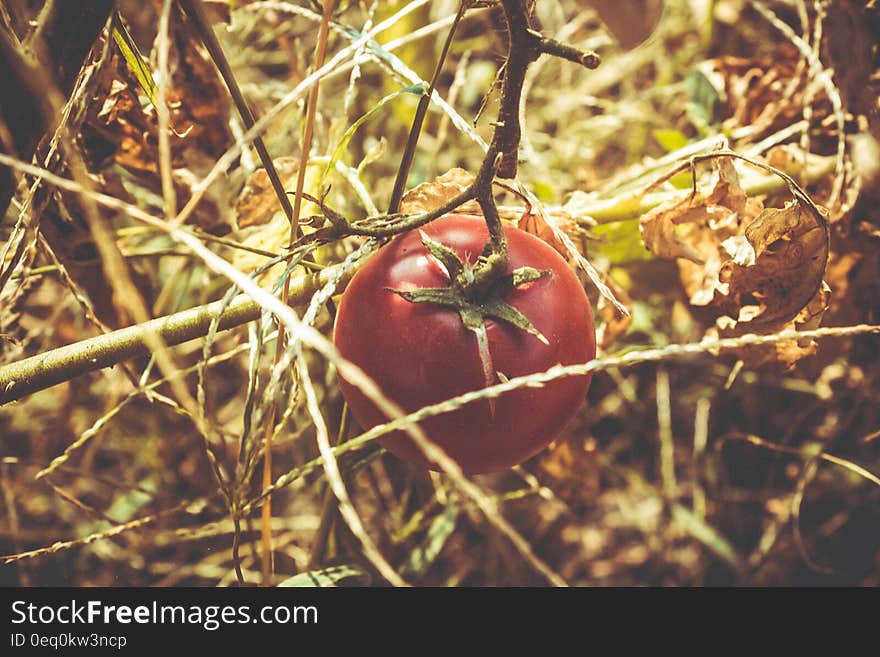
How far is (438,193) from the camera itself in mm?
690

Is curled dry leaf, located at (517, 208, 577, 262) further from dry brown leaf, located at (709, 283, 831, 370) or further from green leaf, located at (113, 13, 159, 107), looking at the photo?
green leaf, located at (113, 13, 159, 107)

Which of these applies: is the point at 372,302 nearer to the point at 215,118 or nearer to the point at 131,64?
the point at 131,64

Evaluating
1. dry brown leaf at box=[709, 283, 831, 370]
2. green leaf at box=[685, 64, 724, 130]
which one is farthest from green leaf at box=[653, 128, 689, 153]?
dry brown leaf at box=[709, 283, 831, 370]

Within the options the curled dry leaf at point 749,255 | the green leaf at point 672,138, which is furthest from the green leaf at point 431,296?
the green leaf at point 672,138

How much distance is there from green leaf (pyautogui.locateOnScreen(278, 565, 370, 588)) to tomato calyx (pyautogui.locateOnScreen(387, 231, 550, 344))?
389mm

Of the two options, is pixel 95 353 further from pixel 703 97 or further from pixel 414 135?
pixel 703 97

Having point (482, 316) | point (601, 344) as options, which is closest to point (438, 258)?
point (482, 316)

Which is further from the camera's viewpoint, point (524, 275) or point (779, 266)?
point (779, 266)

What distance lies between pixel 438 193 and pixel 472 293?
0.65 feet

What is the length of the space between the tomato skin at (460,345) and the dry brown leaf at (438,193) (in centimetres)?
12

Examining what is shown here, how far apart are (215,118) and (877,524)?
Result: 113 cm

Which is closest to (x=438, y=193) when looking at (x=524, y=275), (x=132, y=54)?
(x=524, y=275)

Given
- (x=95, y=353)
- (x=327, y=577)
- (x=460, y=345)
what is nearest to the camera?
(x=460, y=345)

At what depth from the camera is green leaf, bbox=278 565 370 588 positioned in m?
0.75
